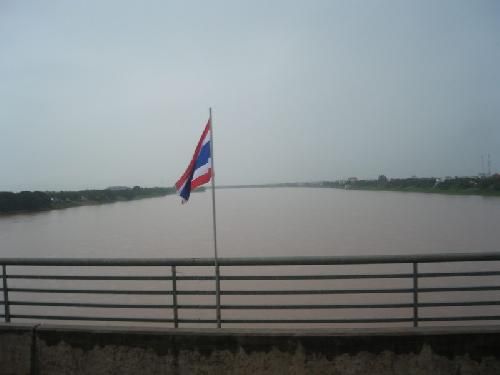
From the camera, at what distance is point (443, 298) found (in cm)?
998

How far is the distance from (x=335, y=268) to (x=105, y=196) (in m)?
81.1

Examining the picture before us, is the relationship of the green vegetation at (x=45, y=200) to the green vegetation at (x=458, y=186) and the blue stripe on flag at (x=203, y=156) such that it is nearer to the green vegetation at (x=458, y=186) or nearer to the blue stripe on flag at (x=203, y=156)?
the blue stripe on flag at (x=203, y=156)

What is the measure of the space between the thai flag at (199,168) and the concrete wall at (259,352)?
165 centimetres

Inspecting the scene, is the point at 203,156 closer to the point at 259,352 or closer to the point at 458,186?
the point at 259,352

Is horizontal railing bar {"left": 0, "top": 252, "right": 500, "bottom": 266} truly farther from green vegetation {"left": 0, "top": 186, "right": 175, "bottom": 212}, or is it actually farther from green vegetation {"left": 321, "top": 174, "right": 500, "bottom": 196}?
green vegetation {"left": 321, "top": 174, "right": 500, "bottom": 196}

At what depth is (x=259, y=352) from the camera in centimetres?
368

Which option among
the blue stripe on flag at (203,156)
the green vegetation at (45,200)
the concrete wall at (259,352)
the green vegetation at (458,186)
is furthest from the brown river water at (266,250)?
the green vegetation at (458,186)

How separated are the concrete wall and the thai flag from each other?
165cm

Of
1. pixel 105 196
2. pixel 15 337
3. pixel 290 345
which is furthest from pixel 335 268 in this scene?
pixel 105 196

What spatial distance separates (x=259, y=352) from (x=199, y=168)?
2184 millimetres

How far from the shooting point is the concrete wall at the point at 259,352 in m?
3.57

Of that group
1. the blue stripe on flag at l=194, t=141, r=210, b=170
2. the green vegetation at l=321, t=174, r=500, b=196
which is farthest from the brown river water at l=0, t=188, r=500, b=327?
the green vegetation at l=321, t=174, r=500, b=196

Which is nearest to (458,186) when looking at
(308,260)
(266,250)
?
(266,250)

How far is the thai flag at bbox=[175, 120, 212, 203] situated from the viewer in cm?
455
